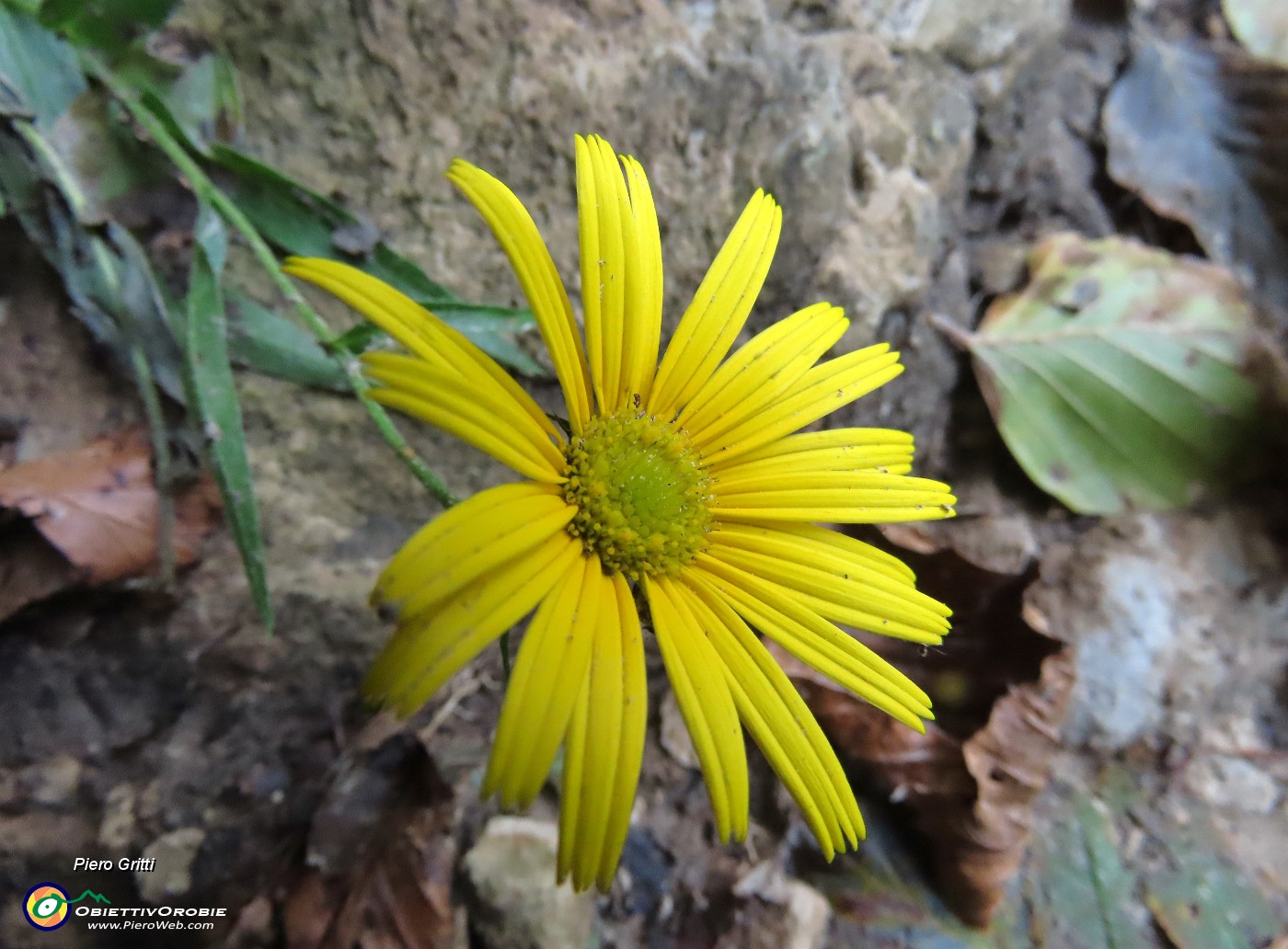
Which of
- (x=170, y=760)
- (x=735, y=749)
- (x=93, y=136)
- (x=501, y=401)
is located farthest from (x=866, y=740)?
(x=93, y=136)

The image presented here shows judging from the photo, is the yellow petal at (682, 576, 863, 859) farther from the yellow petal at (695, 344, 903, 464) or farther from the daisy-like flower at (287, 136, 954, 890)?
the yellow petal at (695, 344, 903, 464)

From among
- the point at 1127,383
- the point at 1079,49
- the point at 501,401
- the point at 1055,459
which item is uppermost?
the point at 1079,49

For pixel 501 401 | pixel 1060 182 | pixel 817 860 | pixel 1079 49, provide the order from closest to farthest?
pixel 501 401
pixel 817 860
pixel 1060 182
pixel 1079 49

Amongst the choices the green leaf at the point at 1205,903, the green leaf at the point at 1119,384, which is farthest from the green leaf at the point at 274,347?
the green leaf at the point at 1205,903

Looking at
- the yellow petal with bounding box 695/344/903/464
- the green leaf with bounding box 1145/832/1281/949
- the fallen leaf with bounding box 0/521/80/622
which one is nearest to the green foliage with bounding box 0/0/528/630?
the fallen leaf with bounding box 0/521/80/622

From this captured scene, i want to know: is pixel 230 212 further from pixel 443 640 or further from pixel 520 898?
pixel 520 898

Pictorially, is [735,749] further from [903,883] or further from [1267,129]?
[1267,129]

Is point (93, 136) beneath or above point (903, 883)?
above
